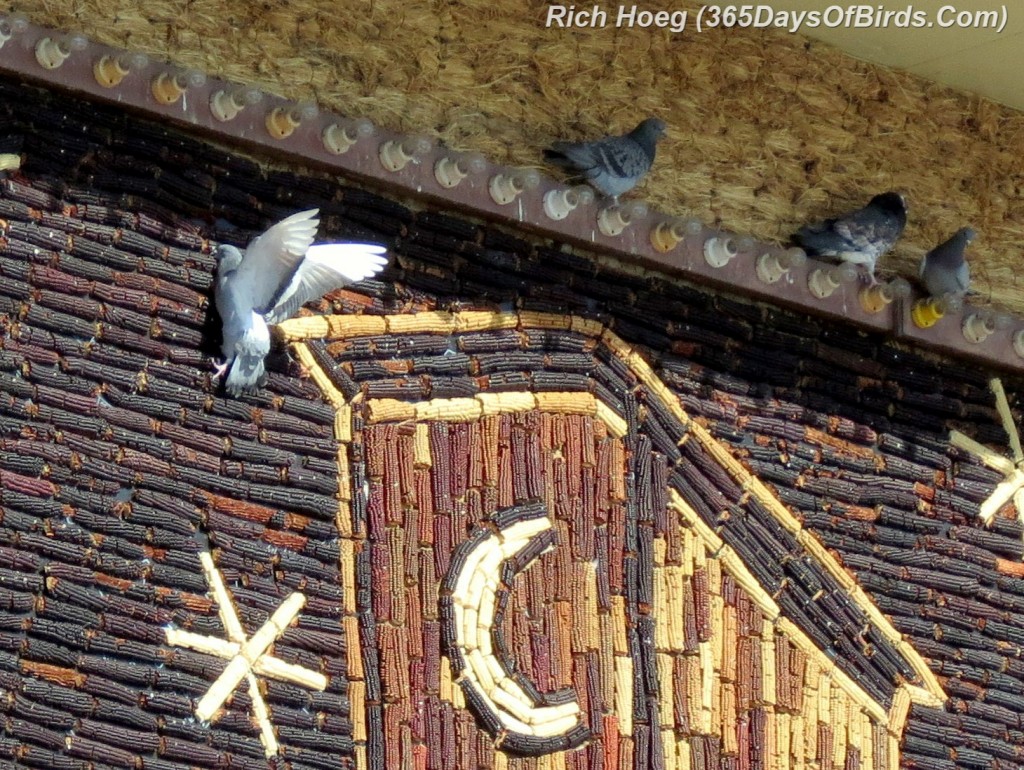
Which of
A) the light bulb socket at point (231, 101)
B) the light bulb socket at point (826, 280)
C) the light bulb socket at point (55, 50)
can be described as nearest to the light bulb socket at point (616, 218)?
the light bulb socket at point (826, 280)

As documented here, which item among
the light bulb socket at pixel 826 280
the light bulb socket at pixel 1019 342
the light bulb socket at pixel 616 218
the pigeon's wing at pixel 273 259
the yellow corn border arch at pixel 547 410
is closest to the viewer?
the pigeon's wing at pixel 273 259

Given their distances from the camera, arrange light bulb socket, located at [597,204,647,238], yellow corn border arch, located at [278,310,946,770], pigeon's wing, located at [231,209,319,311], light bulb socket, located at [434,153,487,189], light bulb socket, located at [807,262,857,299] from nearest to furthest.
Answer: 1. pigeon's wing, located at [231,209,319,311]
2. yellow corn border arch, located at [278,310,946,770]
3. light bulb socket, located at [434,153,487,189]
4. light bulb socket, located at [597,204,647,238]
5. light bulb socket, located at [807,262,857,299]

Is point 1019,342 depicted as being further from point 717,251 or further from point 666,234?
point 666,234

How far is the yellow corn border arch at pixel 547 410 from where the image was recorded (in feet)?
8.56

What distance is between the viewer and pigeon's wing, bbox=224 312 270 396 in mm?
2547

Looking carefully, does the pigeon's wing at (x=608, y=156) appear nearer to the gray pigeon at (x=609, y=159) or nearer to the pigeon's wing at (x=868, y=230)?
the gray pigeon at (x=609, y=159)

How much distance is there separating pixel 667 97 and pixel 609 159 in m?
0.31

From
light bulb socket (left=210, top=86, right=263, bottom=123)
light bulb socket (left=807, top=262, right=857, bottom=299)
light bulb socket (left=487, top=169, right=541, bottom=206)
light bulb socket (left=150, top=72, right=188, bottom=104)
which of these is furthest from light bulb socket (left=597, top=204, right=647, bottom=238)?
light bulb socket (left=150, top=72, right=188, bottom=104)

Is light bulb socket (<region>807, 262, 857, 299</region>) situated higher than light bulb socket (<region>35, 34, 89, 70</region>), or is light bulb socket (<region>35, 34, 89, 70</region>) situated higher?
light bulb socket (<region>35, 34, 89, 70</region>)

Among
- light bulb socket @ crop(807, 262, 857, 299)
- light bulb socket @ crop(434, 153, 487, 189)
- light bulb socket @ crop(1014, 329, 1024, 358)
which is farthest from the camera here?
light bulb socket @ crop(1014, 329, 1024, 358)

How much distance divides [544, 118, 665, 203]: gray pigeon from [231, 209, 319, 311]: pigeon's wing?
0.52m

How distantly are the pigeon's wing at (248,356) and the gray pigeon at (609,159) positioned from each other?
62 centimetres

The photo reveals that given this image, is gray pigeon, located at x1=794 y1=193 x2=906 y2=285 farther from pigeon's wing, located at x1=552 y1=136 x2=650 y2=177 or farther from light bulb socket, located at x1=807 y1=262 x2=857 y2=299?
pigeon's wing, located at x1=552 y1=136 x2=650 y2=177

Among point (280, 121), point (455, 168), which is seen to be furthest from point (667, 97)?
point (280, 121)
